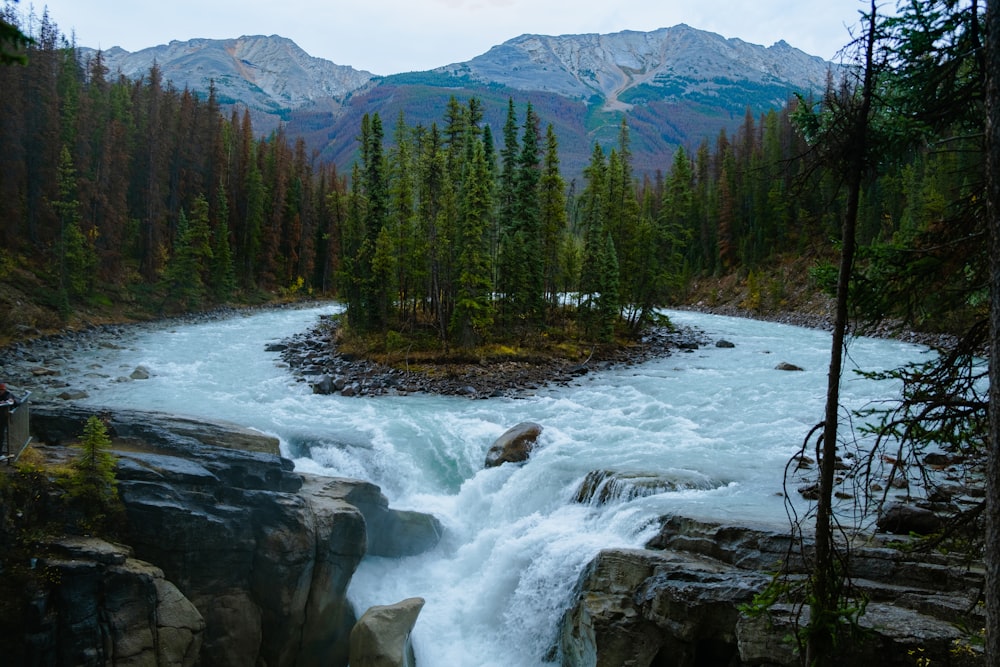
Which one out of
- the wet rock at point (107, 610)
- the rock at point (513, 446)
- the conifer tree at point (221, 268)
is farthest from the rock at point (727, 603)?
the conifer tree at point (221, 268)

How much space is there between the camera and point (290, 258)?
81.8 meters

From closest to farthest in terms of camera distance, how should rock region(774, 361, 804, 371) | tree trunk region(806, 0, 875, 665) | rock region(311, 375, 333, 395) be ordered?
tree trunk region(806, 0, 875, 665), rock region(311, 375, 333, 395), rock region(774, 361, 804, 371)

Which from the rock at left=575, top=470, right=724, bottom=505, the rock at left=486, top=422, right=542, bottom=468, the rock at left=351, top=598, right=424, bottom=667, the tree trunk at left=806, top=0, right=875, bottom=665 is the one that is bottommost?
the rock at left=351, top=598, right=424, bottom=667

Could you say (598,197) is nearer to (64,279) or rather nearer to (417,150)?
(417,150)

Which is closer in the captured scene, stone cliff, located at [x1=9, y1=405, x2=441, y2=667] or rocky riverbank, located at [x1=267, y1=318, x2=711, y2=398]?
stone cliff, located at [x1=9, y1=405, x2=441, y2=667]

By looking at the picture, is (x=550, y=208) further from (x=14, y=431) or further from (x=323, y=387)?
(x=14, y=431)

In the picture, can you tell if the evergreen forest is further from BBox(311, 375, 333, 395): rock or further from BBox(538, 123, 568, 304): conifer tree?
BBox(311, 375, 333, 395): rock

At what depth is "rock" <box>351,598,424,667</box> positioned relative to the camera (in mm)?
12234

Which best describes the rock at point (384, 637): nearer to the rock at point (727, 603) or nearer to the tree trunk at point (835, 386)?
the rock at point (727, 603)

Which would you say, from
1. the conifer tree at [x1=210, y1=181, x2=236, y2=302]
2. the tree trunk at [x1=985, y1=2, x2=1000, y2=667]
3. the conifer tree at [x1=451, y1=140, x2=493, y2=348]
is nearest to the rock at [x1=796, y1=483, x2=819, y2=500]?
the tree trunk at [x1=985, y1=2, x2=1000, y2=667]

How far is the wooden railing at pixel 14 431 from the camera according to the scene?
11.6 meters

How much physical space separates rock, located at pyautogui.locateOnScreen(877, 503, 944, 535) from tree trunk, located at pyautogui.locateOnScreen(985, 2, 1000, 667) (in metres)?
5.48

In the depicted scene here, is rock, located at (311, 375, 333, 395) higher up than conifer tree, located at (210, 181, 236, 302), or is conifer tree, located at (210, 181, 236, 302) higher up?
conifer tree, located at (210, 181, 236, 302)

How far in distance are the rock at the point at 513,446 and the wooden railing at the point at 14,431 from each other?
1215cm
